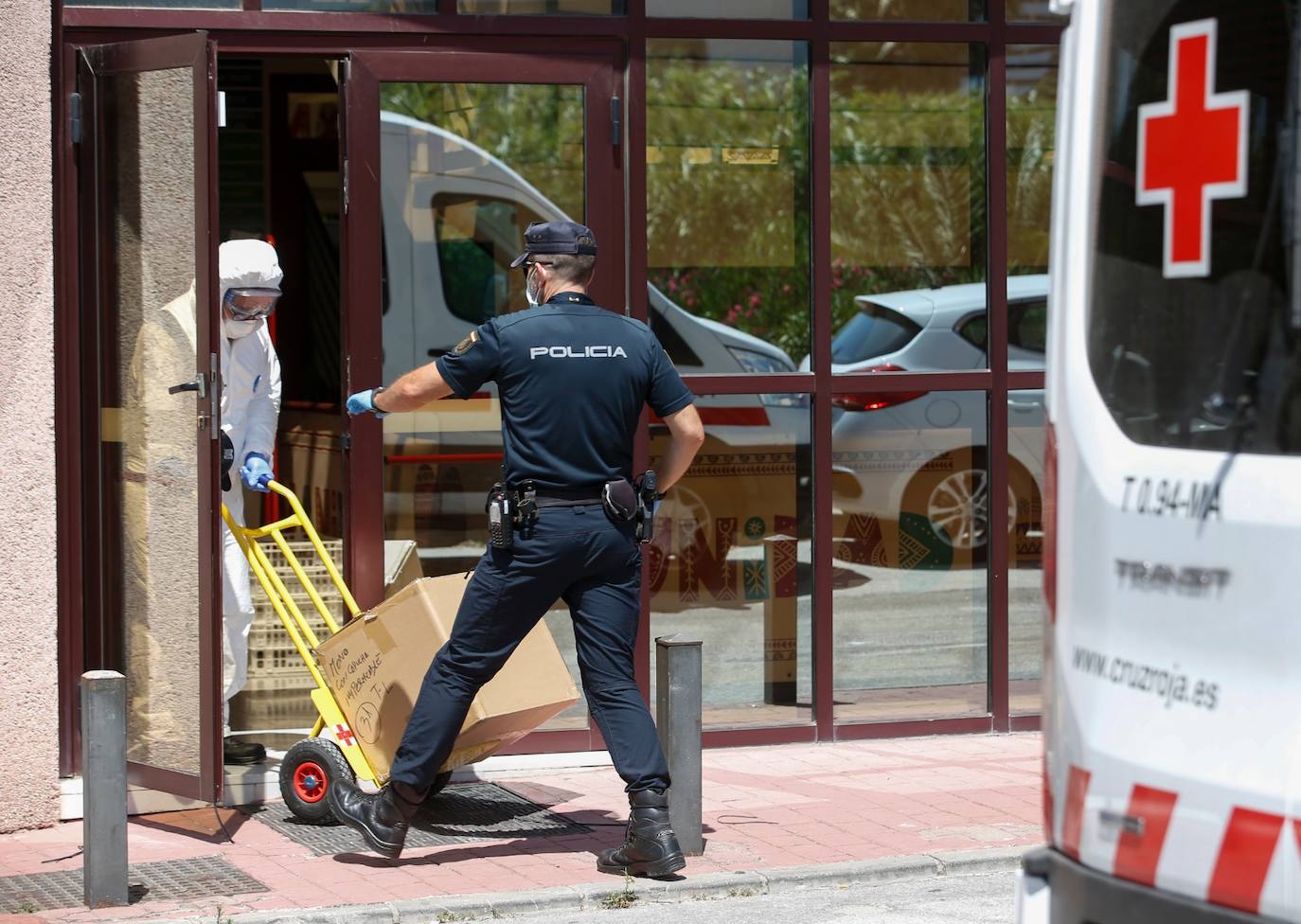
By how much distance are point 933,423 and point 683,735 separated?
2.53 meters

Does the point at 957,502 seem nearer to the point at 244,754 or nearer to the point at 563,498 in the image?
the point at 563,498

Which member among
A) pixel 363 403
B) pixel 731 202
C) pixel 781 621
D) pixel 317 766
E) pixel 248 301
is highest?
pixel 731 202

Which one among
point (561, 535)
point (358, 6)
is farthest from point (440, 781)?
point (358, 6)

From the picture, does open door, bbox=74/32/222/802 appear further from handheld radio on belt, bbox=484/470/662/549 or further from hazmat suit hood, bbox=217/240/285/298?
handheld radio on belt, bbox=484/470/662/549

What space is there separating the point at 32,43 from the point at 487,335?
206cm

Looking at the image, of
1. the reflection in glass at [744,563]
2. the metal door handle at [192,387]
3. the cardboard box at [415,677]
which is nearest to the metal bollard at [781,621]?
the reflection in glass at [744,563]

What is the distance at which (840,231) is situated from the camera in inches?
321

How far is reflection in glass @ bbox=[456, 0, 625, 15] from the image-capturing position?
24.6 ft

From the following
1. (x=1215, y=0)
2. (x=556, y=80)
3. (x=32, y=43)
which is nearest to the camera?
(x=1215, y=0)

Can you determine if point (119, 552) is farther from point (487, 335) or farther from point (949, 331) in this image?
point (949, 331)

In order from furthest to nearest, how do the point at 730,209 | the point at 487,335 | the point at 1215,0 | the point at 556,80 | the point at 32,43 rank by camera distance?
1. the point at 730,209
2. the point at 556,80
3. the point at 32,43
4. the point at 487,335
5. the point at 1215,0

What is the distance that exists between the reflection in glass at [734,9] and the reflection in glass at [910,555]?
1.63m

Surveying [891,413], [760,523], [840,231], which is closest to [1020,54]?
[840,231]

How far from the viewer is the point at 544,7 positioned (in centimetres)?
756
